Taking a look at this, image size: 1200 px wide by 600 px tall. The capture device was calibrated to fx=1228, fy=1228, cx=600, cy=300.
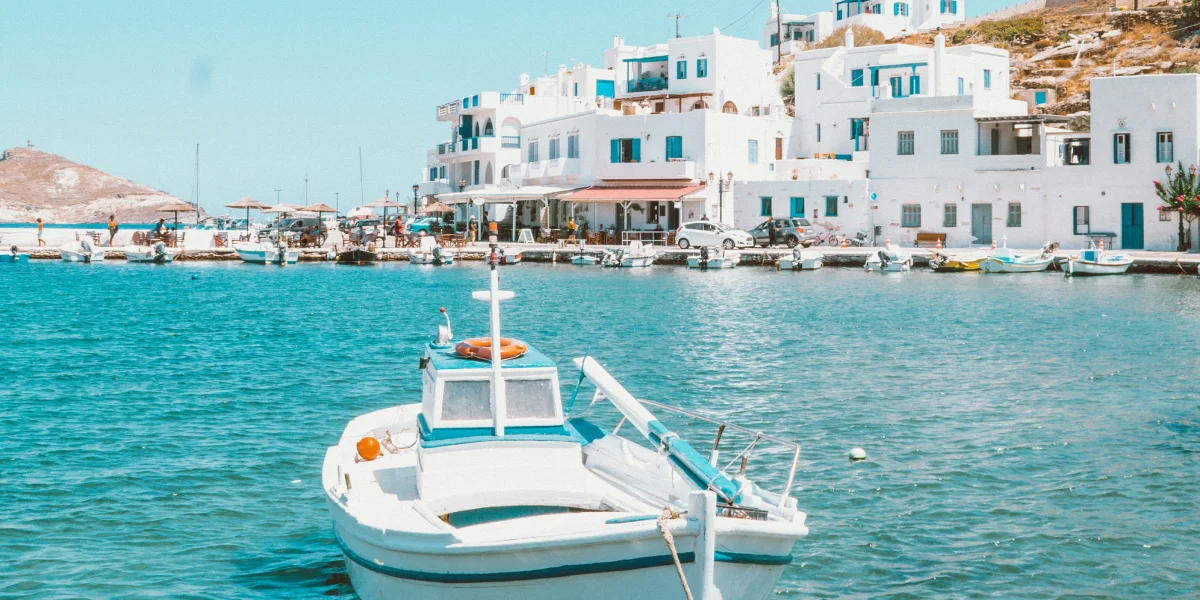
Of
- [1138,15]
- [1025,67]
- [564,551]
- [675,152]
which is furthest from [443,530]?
[1138,15]

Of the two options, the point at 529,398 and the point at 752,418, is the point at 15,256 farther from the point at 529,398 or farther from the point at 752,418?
the point at 529,398

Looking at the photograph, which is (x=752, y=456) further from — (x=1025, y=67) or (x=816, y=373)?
(x=1025, y=67)

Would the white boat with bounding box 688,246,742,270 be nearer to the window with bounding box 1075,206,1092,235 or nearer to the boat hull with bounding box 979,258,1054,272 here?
the boat hull with bounding box 979,258,1054,272

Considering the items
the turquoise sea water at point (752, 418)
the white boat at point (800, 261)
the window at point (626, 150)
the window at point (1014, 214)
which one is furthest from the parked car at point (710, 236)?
the turquoise sea water at point (752, 418)

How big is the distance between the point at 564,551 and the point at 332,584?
171 inches

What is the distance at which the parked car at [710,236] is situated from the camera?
6372cm

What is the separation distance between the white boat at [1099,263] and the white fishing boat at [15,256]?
59.9 metres

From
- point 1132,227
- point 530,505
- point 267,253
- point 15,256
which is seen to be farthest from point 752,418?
point 15,256

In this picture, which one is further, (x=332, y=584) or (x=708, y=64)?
(x=708, y=64)

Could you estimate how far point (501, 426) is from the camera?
1187 centimetres

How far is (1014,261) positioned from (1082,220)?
5683 millimetres

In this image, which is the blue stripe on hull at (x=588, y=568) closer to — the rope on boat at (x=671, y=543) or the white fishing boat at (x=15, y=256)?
the rope on boat at (x=671, y=543)

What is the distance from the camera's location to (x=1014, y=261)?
5419cm

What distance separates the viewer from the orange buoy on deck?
13219mm
